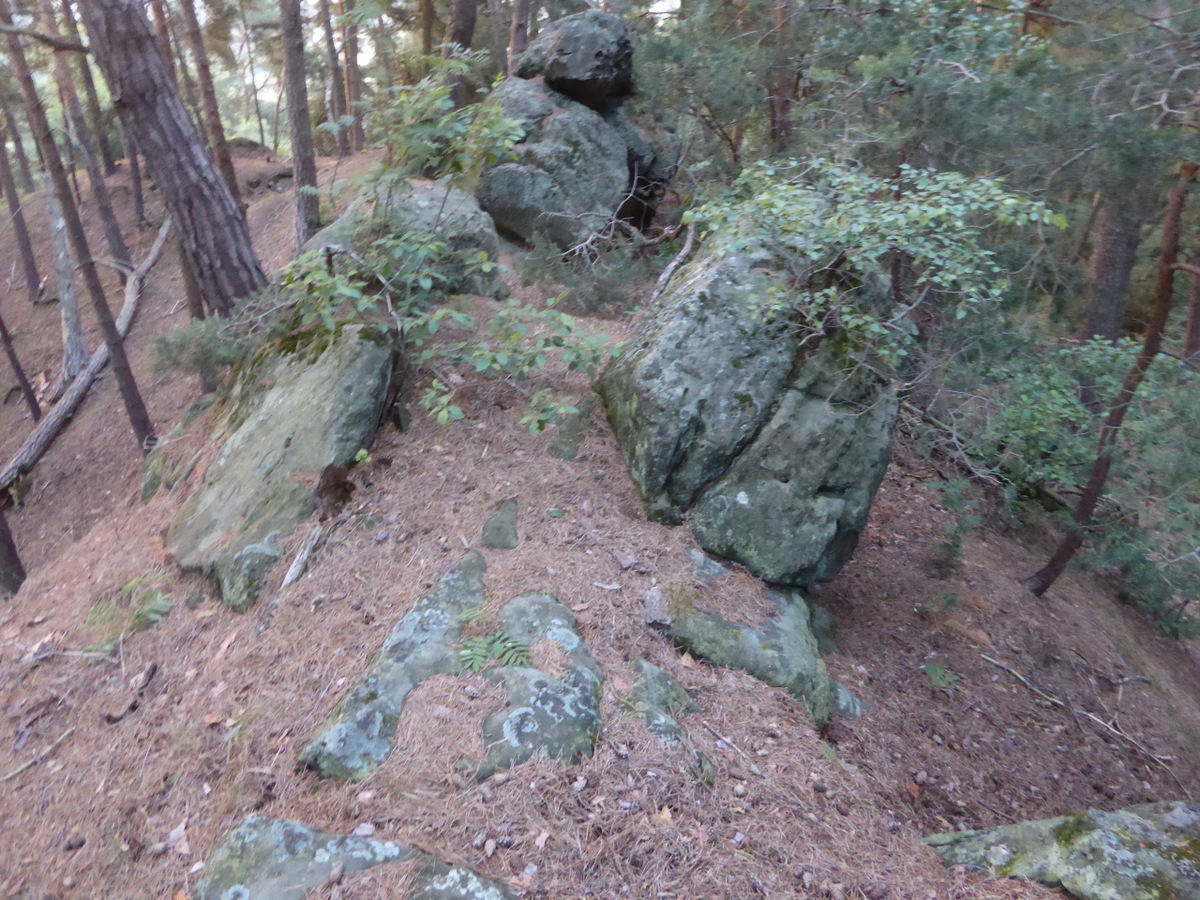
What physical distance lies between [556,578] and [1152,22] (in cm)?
634

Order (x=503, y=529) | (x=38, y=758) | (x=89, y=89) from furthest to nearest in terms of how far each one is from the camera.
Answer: (x=89, y=89)
(x=503, y=529)
(x=38, y=758)

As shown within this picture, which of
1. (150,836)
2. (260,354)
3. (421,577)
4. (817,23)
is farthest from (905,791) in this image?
(817,23)

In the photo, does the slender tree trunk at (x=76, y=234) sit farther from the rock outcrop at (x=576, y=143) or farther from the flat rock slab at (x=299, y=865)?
the flat rock slab at (x=299, y=865)

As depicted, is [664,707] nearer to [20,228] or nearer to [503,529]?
[503,529]

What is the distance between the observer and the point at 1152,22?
582 centimetres

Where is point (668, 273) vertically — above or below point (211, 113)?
above

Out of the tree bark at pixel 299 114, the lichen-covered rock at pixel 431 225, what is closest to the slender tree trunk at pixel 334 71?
the tree bark at pixel 299 114

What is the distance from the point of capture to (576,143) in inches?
403

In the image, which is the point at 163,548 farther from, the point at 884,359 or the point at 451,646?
the point at 884,359

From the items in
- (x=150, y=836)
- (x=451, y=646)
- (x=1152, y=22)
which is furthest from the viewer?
(x=1152, y=22)

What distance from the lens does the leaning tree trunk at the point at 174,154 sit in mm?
6781

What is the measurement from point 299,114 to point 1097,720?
11.4 meters

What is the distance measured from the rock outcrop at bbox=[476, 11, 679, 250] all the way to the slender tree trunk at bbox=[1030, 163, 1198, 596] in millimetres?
5736

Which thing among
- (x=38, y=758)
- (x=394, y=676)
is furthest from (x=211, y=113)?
(x=394, y=676)
